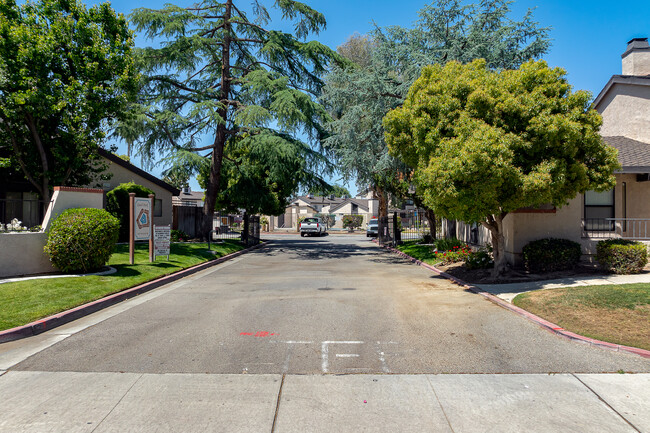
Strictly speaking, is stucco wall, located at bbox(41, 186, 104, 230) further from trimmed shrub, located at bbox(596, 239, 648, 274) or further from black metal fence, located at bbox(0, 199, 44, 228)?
trimmed shrub, located at bbox(596, 239, 648, 274)

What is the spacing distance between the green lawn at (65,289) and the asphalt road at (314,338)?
0.73 m

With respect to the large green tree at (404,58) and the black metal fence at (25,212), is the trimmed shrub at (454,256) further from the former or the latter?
the black metal fence at (25,212)

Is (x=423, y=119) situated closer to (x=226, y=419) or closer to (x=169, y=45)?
(x=226, y=419)

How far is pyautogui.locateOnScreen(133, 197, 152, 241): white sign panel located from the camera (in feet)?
44.2

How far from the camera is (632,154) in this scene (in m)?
14.6

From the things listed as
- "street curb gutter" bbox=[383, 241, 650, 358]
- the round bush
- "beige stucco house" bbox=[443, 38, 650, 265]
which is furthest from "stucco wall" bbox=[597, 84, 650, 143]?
the round bush

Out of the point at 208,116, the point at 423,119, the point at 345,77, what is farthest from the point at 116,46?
the point at 423,119

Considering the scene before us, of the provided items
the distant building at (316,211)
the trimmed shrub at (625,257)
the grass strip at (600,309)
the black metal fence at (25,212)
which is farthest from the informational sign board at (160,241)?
the distant building at (316,211)

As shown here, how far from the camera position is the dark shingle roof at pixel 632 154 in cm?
1319

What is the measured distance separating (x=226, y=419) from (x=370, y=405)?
1.43m

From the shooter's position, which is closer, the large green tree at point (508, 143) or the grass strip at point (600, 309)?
the grass strip at point (600, 309)

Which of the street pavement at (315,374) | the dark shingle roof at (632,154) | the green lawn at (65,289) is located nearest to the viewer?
the street pavement at (315,374)

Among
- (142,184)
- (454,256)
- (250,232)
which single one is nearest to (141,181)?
(142,184)

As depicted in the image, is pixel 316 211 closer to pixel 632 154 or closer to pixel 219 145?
pixel 219 145
